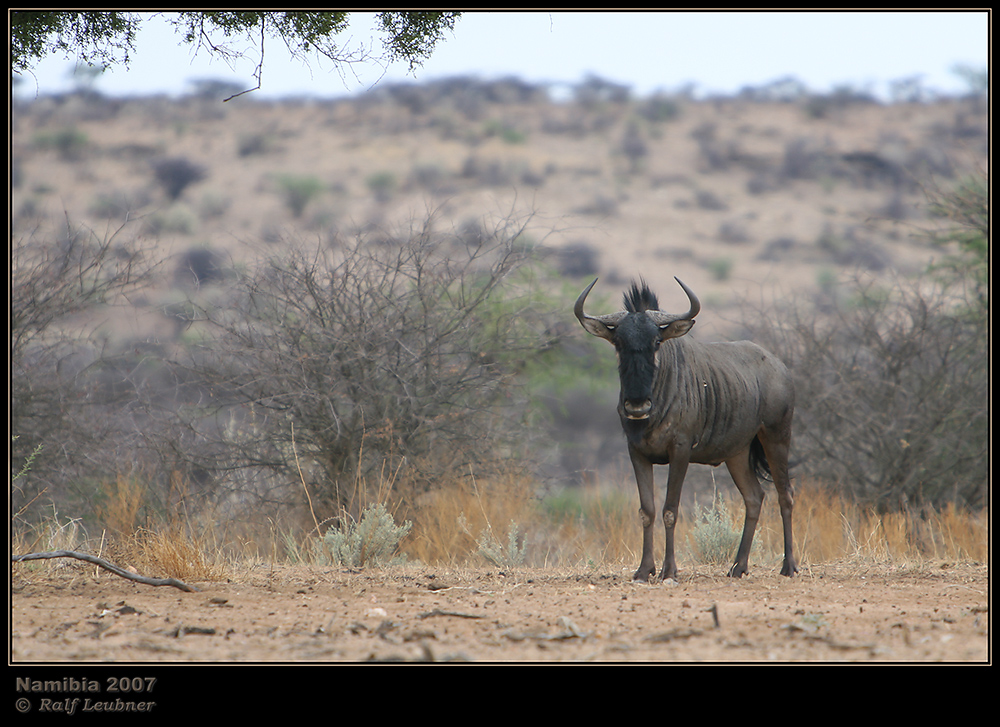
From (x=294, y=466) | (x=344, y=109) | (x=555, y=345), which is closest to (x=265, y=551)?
(x=294, y=466)

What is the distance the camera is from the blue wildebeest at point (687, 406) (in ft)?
22.4

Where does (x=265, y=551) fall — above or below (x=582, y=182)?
below

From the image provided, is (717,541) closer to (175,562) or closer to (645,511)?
(645,511)

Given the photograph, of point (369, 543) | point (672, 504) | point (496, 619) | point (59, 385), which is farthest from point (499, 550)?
point (59, 385)

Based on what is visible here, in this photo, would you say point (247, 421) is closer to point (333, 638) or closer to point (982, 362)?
point (333, 638)

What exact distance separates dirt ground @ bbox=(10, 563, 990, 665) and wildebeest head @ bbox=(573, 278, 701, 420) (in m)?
1.39

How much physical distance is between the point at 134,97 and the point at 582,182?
86.5 feet

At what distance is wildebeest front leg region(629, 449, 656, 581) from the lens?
7.14 meters

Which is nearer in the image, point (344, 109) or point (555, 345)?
point (555, 345)

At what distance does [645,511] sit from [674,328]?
57.5 inches

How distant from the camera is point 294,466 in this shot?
34.5 ft

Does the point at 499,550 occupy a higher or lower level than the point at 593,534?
higher

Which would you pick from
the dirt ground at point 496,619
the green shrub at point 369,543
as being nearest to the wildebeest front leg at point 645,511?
the dirt ground at point 496,619

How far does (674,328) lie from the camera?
700cm
